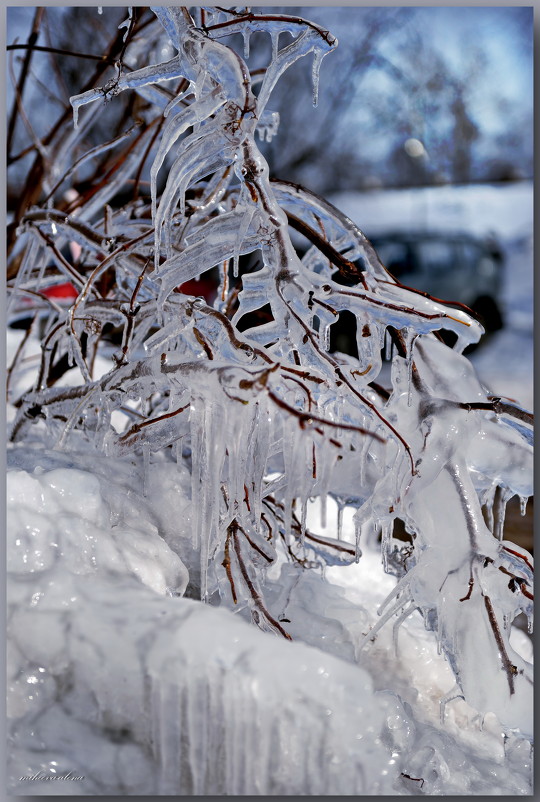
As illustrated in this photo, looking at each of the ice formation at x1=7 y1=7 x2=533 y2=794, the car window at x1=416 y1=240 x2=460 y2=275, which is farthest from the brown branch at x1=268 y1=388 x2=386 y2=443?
the car window at x1=416 y1=240 x2=460 y2=275

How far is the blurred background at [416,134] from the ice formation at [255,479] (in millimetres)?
758

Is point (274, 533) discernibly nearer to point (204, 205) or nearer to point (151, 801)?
point (151, 801)

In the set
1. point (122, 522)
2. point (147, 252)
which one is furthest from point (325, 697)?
point (147, 252)

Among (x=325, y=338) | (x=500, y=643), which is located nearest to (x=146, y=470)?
(x=325, y=338)

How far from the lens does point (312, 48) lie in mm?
1129

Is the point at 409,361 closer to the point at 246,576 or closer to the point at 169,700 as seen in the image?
the point at 246,576

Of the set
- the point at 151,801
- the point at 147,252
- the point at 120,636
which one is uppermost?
the point at 147,252

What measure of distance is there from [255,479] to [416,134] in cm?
377

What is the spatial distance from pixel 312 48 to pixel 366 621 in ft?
3.34

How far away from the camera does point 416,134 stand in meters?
4.35

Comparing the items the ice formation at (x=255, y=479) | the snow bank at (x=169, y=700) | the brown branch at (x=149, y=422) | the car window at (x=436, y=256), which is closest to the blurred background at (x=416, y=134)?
the car window at (x=436, y=256)

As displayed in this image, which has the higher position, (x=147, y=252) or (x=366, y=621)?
(x=147, y=252)

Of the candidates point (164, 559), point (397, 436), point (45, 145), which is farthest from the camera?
point (45, 145)

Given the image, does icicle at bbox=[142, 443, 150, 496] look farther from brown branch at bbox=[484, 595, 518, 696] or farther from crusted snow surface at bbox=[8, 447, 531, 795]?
brown branch at bbox=[484, 595, 518, 696]
